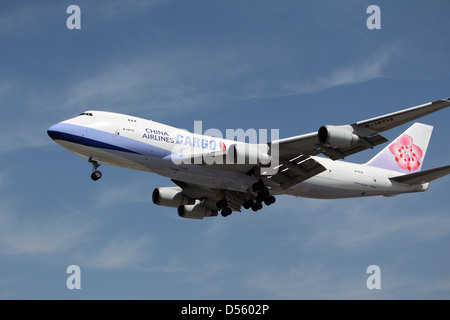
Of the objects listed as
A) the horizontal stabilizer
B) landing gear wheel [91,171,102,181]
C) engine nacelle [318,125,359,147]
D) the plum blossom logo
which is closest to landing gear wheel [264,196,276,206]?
engine nacelle [318,125,359,147]

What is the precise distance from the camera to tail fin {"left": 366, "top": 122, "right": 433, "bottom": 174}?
47281mm

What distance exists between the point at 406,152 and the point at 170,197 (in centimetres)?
1826

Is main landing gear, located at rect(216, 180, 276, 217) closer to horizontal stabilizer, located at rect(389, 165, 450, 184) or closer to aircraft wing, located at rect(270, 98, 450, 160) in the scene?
aircraft wing, located at rect(270, 98, 450, 160)

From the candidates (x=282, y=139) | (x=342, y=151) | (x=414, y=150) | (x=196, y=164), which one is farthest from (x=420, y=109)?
(x=414, y=150)

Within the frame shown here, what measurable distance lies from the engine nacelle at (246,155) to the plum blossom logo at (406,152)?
13.9 m

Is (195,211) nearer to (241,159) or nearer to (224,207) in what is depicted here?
(224,207)

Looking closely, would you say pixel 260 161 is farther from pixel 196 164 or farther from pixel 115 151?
pixel 115 151

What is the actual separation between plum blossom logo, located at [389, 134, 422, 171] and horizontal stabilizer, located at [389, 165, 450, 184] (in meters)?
3.26

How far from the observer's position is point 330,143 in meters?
35.8

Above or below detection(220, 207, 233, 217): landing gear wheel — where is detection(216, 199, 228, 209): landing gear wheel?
above

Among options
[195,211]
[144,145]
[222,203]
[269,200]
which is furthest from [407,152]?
[144,145]

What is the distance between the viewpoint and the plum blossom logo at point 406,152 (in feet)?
158

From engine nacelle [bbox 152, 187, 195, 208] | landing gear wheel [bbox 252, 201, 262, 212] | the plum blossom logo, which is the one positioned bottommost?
landing gear wheel [bbox 252, 201, 262, 212]

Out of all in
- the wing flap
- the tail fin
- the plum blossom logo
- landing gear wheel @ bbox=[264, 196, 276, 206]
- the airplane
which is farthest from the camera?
the plum blossom logo
